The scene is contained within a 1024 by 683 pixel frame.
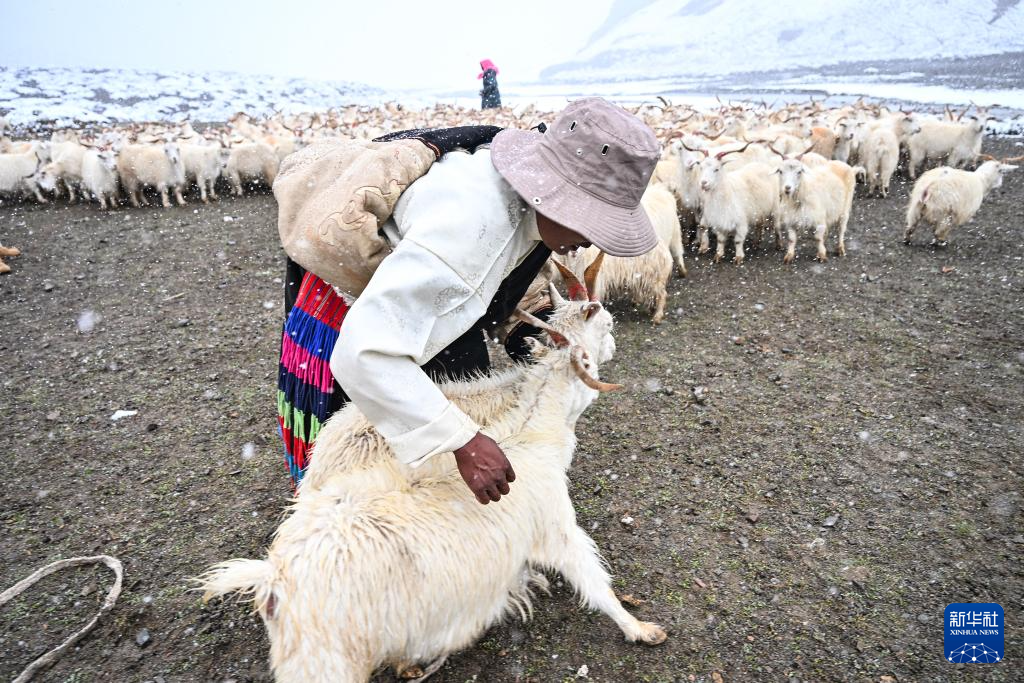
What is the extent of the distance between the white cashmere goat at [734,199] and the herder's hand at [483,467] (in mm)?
5755

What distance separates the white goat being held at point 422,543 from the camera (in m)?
1.47

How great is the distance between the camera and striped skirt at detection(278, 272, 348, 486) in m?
1.82

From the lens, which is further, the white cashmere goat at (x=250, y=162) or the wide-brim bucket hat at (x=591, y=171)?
the white cashmere goat at (x=250, y=162)

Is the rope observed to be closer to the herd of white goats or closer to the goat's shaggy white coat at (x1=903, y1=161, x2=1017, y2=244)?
the herd of white goats

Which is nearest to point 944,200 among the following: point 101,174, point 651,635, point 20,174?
point 651,635

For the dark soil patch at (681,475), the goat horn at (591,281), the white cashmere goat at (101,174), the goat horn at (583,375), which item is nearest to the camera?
the goat horn at (583,375)

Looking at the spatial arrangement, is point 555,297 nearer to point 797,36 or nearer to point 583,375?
point 583,375

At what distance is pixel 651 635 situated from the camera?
2.19 meters

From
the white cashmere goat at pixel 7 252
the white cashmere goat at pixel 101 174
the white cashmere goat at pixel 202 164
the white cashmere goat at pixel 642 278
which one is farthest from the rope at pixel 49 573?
the white cashmere goat at pixel 101 174

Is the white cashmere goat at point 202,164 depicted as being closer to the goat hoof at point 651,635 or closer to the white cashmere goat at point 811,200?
the white cashmere goat at point 811,200

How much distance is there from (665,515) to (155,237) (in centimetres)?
781

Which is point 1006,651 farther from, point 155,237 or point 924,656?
point 155,237

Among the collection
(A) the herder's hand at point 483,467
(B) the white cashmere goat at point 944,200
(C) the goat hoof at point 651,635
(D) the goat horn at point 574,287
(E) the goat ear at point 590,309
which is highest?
(D) the goat horn at point 574,287

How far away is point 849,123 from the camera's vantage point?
9.75m
